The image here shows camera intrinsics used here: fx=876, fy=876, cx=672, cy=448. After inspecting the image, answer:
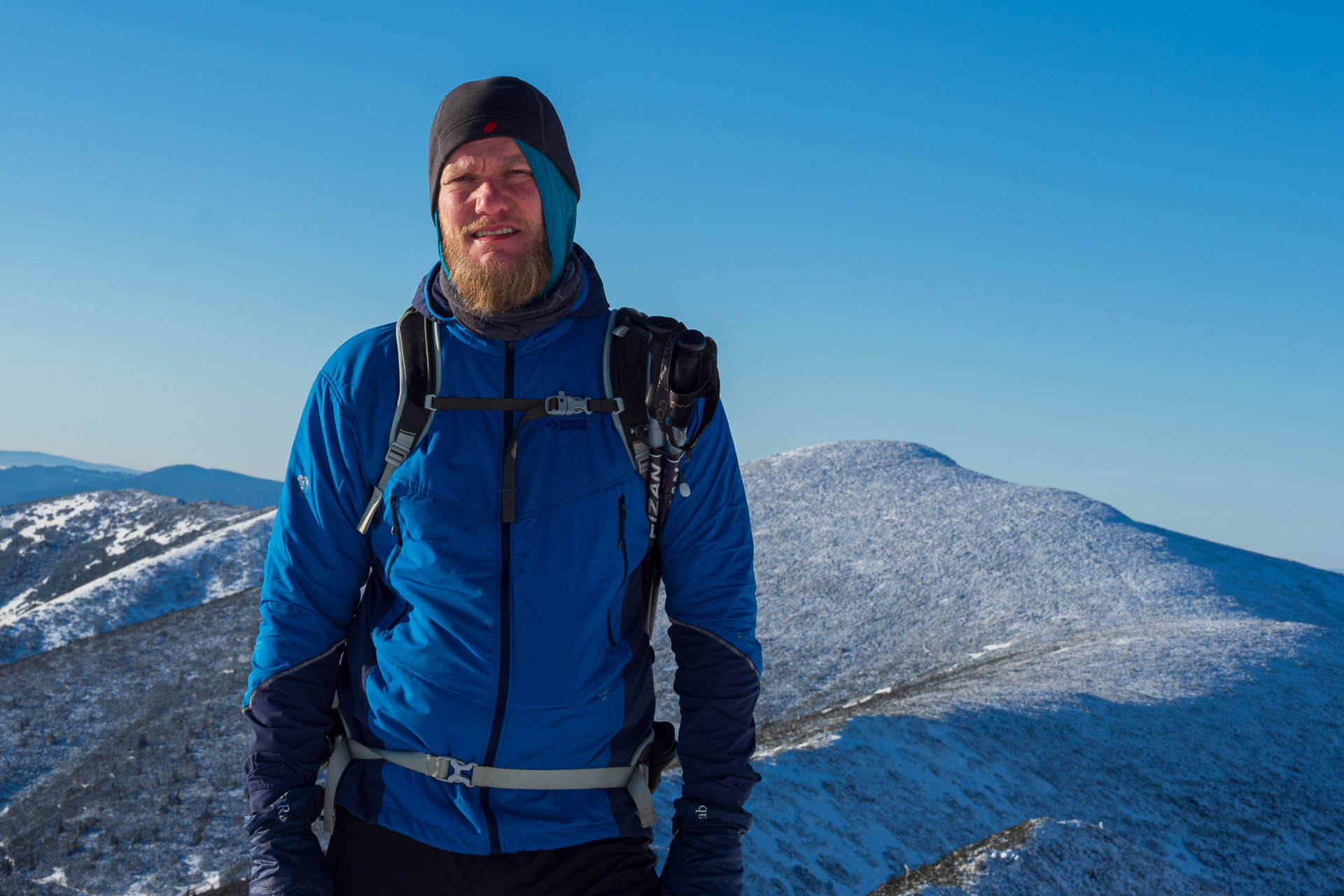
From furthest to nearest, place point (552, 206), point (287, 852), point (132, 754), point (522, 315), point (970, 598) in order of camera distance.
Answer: point (970, 598) → point (132, 754) → point (552, 206) → point (522, 315) → point (287, 852)

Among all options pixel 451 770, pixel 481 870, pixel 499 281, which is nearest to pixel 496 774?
pixel 451 770

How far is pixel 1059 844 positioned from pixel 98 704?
99.4 feet

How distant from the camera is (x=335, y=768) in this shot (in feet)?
11.5

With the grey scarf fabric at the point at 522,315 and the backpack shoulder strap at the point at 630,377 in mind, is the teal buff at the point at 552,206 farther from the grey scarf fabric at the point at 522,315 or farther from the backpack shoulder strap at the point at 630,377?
the backpack shoulder strap at the point at 630,377

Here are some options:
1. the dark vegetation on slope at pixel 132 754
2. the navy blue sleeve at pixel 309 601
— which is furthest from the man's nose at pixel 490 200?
the dark vegetation on slope at pixel 132 754

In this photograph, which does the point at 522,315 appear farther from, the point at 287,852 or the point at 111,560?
the point at 111,560

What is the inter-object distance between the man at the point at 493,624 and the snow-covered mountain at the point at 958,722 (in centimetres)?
57

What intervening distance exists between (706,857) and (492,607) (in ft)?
4.19

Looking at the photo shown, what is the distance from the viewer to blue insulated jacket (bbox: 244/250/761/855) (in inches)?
132

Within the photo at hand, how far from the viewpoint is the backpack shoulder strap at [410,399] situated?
3449 millimetres

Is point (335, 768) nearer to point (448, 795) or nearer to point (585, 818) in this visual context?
point (448, 795)

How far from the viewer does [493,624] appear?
11.0 feet

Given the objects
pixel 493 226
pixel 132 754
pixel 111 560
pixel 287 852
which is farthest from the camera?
pixel 111 560

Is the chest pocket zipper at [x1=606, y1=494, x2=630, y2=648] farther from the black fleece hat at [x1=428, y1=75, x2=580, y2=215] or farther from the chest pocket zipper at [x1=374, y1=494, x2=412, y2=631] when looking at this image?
the black fleece hat at [x1=428, y1=75, x2=580, y2=215]
